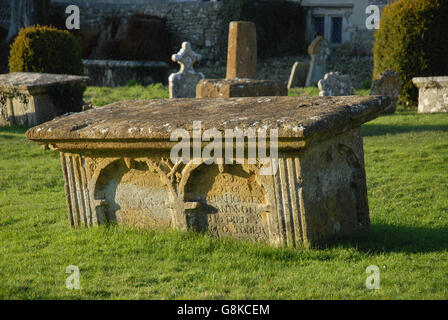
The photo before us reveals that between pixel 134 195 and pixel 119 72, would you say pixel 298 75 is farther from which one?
pixel 134 195

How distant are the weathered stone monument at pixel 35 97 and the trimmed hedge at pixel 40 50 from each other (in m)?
1.00

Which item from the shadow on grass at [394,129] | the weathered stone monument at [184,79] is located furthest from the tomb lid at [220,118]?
the weathered stone monument at [184,79]

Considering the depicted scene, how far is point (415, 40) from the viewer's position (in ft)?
39.9

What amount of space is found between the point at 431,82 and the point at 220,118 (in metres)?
7.85

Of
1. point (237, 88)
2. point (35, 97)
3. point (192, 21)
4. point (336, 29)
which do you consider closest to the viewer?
point (237, 88)

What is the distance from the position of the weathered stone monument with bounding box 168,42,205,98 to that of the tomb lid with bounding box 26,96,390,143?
735 cm

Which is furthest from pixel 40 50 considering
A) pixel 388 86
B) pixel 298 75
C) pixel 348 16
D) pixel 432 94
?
pixel 348 16

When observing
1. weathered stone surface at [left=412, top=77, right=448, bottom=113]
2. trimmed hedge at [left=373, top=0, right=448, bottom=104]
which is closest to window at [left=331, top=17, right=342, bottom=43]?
trimmed hedge at [left=373, top=0, right=448, bottom=104]

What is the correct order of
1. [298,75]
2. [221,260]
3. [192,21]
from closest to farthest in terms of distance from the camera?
1. [221,260]
2. [298,75]
3. [192,21]

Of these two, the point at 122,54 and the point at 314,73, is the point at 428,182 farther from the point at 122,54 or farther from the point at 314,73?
the point at 122,54

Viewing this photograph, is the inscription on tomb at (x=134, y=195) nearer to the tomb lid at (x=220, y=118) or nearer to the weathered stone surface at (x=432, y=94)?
the tomb lid at (x=220, y=118)

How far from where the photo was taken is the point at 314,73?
52.0 feet
